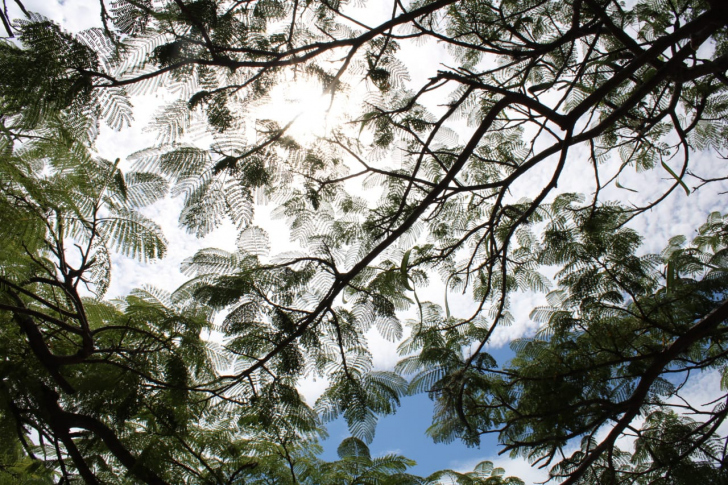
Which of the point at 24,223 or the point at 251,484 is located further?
the point at 251,484

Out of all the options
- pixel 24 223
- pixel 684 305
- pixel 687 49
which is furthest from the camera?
pixel 684 305

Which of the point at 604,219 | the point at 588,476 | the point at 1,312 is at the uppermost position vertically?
the point at 604,219

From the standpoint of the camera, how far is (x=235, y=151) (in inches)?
80.7

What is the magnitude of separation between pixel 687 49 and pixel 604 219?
143 cm

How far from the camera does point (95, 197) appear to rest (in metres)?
2.12

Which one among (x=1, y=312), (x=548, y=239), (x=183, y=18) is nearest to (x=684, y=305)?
(x=548, y=239)

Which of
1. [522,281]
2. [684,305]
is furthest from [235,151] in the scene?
[684,305]

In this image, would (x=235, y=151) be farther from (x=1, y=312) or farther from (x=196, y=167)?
(x=1, y=312)

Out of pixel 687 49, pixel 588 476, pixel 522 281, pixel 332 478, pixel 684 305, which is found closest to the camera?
pixel 687 49

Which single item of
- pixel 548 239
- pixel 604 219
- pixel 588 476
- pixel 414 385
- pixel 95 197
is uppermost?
pixel 548 239

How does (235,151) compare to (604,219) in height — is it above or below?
below

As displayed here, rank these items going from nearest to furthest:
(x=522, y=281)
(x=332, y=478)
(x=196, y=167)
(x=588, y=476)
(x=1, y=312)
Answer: (x=196, y=167), (x=1, y=312), (x=588, y=476), (x=332, y=478), (x=522, y=281)

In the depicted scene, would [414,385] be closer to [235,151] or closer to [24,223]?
[235,151]

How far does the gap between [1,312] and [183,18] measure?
245 cm
